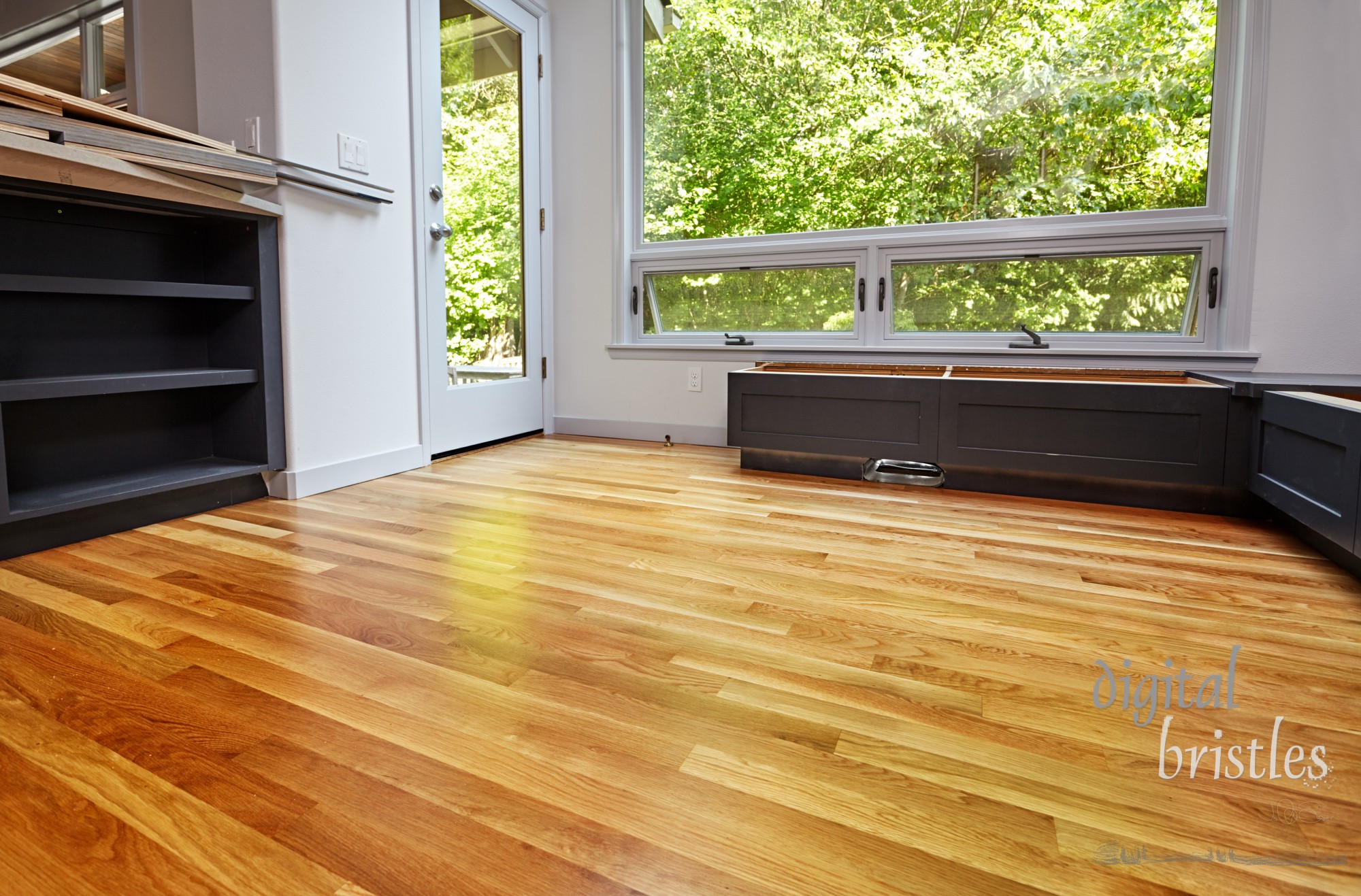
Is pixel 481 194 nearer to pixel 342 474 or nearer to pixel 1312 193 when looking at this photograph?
pixel 342 474

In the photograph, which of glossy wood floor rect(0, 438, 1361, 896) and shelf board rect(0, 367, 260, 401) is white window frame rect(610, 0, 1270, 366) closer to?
glossy wood floor rect(0, 438, 1361, 896)

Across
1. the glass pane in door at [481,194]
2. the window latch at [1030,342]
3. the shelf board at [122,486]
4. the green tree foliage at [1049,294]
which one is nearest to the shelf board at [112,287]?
the shelf board at [122,486]

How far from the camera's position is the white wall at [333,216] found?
2.31m

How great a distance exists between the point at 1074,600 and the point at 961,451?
3.68 ft

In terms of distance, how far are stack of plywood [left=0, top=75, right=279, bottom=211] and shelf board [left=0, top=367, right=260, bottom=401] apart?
498mm

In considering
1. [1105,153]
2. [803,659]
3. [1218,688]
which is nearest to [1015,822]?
[803,659]

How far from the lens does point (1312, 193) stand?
101 inches

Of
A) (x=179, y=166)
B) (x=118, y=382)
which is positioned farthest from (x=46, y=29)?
(x=118, y=382)

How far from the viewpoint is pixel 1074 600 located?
158 cm

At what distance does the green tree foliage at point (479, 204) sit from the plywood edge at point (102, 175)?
3.72 feet

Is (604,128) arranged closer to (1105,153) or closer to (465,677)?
(1105,153)

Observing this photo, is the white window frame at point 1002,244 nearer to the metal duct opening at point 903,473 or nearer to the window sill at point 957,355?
the window sill at point 957,355

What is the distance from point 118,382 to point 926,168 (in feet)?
10.3

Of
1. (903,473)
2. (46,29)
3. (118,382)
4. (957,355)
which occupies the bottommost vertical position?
(903,473)
